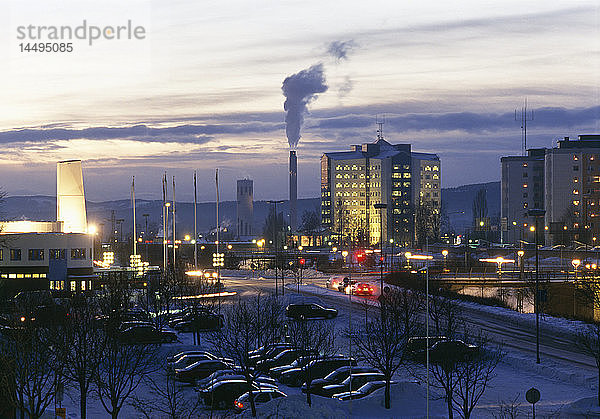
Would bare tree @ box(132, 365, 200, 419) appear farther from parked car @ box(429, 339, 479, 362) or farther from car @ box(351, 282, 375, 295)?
car @ box(351, 282, 375, 295)

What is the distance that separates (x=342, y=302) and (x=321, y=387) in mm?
33924

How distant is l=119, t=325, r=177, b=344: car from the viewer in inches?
1739

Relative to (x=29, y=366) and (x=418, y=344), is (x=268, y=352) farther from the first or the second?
(x=29, y=366)

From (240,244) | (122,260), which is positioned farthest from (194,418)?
(240,244)

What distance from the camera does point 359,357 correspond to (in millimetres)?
42344

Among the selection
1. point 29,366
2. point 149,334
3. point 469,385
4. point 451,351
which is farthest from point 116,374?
point 469,385

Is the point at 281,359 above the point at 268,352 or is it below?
below

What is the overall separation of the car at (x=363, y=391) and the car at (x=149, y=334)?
1280cm

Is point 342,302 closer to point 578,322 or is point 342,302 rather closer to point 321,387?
point 578,322

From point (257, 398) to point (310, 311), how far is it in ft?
90.6

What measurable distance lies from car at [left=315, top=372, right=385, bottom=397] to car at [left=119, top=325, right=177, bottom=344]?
38.7 ft

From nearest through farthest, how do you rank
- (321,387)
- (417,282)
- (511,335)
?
1. (321,387)
2. (511,335)
3. (417,282)

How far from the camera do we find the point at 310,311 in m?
61.0

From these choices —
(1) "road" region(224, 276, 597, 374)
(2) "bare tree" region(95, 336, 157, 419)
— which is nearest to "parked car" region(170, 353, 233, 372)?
(2) "bare tree" region(95, 336, 157, 419)
